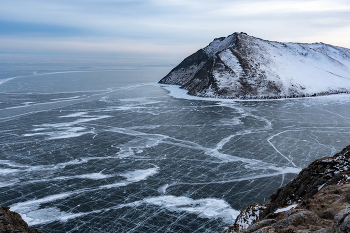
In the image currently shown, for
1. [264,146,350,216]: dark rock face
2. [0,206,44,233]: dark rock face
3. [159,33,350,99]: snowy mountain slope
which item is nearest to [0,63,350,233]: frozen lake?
[264,146,350,216]: dark rock face

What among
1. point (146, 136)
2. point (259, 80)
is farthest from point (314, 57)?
point (146, 136)

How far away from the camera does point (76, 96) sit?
198ft

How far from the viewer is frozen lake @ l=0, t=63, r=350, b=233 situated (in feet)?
52.5

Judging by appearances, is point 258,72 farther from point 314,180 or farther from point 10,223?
point 10,223

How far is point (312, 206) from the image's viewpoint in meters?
8.12

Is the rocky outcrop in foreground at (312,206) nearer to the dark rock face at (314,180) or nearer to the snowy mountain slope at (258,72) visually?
the dark rock face at (314,180)

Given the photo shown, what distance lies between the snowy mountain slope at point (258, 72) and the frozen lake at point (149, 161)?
Answer: 23234mm

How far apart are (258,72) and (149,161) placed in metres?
59.1

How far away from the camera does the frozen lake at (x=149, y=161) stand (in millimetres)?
16000

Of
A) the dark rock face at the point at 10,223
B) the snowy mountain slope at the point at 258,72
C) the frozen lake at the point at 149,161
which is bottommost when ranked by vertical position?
the frozen lake at the point at 149,161

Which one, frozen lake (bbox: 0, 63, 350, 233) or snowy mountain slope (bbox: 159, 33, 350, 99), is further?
snowy mountain slope (bbox: 159, 33, 350, 99)

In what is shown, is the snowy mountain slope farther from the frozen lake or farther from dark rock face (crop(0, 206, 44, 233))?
dark rock face (crop(0, 206, 44, 233))

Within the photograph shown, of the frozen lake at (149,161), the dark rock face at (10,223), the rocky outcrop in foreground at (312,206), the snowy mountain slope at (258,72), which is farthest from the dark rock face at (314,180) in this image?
the snowy mountain slope at (258,72)

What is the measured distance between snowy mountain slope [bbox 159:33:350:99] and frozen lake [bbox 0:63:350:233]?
23.2 meters
